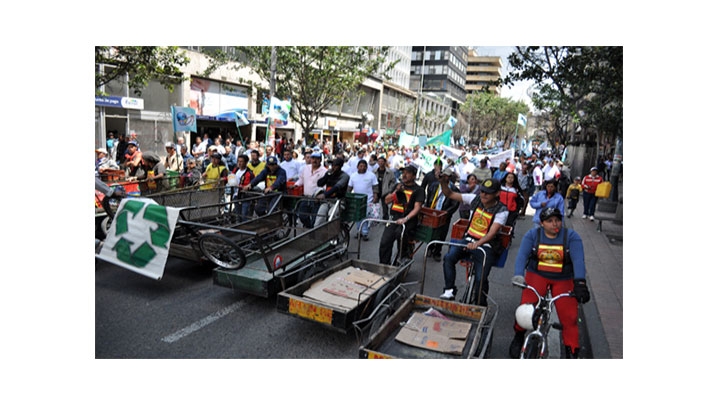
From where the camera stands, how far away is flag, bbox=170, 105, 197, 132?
500 inches

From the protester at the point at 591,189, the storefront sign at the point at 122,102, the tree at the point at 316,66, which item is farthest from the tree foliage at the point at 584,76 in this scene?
the storefront sign at the point at 122,102

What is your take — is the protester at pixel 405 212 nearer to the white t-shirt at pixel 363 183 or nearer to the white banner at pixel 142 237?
the white t-shirt at pixel 363 183

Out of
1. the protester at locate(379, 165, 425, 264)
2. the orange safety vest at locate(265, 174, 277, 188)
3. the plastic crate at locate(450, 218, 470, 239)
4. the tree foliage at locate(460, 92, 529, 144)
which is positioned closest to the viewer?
the plastic crate at locate(450, 218, 470, 239)

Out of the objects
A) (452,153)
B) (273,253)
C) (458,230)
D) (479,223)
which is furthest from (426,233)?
(452,153)

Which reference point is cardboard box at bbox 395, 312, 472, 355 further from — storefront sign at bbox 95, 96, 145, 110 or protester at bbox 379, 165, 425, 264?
storefront sign at bbox 95, 96, 145, 110

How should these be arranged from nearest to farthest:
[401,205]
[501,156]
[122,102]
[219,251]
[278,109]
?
[219,251] < [401,205] < [501,156] < [278,109] < [122,102]

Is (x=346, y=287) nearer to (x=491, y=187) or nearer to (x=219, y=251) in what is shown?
(x=219, y=251)

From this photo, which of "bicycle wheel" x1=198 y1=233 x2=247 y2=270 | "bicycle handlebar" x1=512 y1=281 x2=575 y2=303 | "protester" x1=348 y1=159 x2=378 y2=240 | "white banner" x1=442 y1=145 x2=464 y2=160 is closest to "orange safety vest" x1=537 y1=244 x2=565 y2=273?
"bicycle handlebar" x1=512 y1=281 x2=575 y2=303

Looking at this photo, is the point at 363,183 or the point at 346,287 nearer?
the point at 346,287

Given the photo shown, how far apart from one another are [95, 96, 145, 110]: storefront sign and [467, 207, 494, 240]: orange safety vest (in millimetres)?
18866

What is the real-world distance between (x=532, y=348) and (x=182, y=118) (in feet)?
37.9

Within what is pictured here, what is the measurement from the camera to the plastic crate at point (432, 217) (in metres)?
6.74

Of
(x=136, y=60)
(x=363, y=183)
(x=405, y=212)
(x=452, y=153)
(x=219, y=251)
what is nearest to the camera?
(x=219, y=251)

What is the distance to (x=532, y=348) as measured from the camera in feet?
→ 13.3
